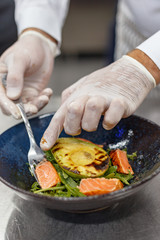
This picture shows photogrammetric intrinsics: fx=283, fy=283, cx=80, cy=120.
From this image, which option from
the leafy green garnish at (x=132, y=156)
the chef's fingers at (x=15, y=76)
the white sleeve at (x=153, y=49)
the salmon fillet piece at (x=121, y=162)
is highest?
the white sleeve at (x=153, y=49)

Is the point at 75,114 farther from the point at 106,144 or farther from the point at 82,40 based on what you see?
the point at 82,40

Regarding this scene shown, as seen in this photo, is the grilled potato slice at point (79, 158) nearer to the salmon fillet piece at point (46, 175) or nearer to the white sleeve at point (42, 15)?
the salmon fillet piece at point (46, 175)

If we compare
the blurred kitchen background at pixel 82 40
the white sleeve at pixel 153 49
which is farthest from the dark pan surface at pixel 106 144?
the blurred kitchen background at pixel 82 40

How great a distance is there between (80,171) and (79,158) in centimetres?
7

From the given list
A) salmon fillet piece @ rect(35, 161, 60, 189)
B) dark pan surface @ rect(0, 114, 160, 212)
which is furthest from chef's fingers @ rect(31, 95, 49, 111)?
salmon fillet piece @ rect(35, 161, 60, 189)

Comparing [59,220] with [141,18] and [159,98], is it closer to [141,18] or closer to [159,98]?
[159,98]

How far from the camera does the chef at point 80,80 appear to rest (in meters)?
0.90

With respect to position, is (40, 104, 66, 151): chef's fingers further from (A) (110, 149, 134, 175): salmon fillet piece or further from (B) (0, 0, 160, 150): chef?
(A) (110, 149, 134, 175): salmon fillet piece

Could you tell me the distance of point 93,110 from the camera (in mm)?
866

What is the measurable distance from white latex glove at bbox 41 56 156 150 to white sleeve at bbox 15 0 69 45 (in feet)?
2.06

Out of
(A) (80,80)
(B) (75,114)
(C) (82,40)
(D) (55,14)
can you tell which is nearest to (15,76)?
(A) (80,80)

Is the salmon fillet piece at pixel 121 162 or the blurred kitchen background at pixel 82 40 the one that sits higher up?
the salmon fillet piece at pixel 121 162

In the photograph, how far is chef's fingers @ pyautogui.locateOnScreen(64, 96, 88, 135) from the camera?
0.86m

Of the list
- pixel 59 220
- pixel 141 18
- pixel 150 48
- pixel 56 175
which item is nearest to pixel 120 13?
pixel 141 18
